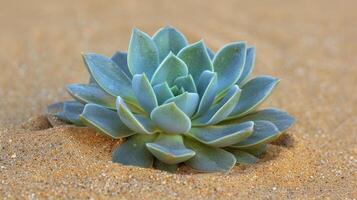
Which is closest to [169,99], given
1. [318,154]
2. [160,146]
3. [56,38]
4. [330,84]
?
[160,146]

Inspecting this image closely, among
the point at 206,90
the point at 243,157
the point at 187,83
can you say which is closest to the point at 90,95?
the point at 187,83

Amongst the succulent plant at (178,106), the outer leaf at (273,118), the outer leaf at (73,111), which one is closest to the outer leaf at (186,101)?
the succulent plant at (178,106)

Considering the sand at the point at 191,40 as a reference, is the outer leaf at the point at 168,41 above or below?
above

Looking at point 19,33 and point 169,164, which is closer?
point 169,164

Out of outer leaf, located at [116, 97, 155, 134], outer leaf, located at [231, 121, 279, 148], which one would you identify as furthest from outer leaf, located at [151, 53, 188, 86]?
outer leaf, located at [231, 121, 279, 148]

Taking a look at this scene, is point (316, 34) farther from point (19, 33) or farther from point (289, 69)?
point (19, 33)

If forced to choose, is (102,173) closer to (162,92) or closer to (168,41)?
(162,92)

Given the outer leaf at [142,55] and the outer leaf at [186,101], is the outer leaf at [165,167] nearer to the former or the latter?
the outer leaf at [186,101]
